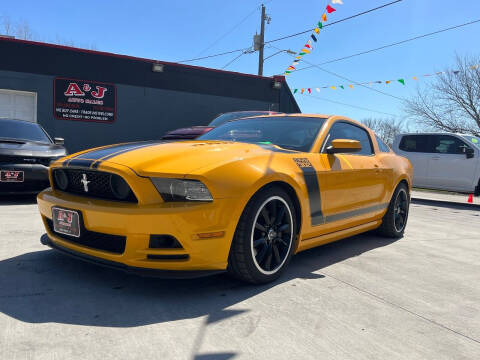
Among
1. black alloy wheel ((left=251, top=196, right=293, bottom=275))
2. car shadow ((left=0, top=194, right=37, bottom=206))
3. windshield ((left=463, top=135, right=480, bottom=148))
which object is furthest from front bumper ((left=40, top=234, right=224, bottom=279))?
windshield ((left=463, top=135, right=480, bottom=148))

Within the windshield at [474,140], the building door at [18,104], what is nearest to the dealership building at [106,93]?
the building door at [18,104]

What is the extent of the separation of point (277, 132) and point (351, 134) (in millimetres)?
961

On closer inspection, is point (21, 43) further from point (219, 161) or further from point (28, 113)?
point (219, 161)

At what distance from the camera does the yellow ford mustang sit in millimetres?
2350

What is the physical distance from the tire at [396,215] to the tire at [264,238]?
1991mm

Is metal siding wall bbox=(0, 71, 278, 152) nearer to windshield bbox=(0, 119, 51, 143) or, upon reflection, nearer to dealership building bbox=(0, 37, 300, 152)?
dealership building bbox=(0, 37, 300, 152)

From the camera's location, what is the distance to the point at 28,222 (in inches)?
174

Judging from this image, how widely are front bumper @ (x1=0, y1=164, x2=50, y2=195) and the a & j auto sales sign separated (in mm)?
7161

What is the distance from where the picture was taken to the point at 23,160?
549 cm

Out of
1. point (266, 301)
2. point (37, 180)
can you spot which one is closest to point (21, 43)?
point (37, 180)

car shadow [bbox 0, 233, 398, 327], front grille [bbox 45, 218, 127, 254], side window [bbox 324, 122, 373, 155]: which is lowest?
car shadow [bbox 0, 233, 398, 327]

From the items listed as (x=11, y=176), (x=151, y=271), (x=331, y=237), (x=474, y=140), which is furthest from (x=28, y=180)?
(x=474, y=140)

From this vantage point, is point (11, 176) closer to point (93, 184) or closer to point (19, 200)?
point (19, 200)

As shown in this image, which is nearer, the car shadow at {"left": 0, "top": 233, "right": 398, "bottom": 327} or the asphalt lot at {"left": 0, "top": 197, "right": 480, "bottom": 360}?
the asphalt lot at {"left": 0, "top": 197, "right": 480, "bottom": 360}
